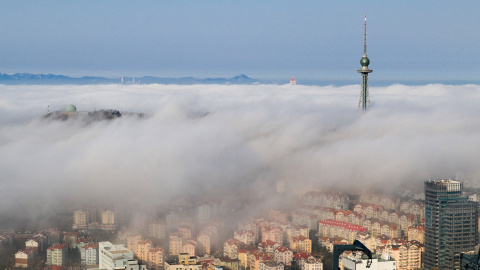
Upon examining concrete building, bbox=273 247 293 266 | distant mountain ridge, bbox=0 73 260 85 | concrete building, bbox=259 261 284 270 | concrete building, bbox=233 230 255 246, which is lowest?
concrete building, bbox=259 261 284 270

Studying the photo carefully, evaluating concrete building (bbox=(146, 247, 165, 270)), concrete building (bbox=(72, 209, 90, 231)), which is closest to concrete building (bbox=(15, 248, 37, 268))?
concrete building (bbox=(72, 209, 90, 231))

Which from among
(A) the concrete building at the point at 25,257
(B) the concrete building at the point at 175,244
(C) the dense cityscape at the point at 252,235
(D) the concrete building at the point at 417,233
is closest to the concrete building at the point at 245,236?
(C) the dense cityscape at the point at 252,235

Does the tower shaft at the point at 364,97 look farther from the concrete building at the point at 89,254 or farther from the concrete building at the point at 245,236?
the concrete building at the point at 89,254

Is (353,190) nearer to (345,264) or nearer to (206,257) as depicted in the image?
(206,257)

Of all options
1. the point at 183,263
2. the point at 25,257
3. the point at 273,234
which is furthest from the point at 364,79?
the point at 25,257

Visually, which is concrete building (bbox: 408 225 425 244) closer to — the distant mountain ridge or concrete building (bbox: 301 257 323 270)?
concrete building (bbox: 301 257 323 270)

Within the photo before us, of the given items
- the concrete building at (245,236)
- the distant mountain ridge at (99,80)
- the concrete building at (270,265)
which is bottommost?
the concrete building at (270,265)
